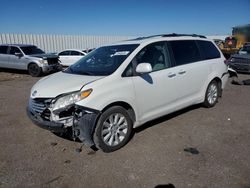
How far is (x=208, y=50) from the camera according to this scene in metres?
5.66

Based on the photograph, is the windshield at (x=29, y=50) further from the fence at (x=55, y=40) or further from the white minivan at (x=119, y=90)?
the white minivan at (x=119, y=90)

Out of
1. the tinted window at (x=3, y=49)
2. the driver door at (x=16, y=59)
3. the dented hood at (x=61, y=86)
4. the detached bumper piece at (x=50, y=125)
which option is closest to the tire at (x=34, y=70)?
the driver door at (x=16, y=59)

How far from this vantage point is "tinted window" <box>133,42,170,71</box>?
4.15 metres

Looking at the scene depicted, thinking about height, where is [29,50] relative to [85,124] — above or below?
above

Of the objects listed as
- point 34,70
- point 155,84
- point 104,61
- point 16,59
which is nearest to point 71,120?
point 104,61

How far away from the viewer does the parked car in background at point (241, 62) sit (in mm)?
11919

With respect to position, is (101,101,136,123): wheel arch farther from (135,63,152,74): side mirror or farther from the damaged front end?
(135,63,152,74): side mirror

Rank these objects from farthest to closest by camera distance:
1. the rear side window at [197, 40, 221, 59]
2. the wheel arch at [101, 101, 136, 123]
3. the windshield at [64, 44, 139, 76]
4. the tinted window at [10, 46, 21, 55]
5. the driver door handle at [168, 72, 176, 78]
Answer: the tinted window at [10, 46, 21, 55] → the rear side window at [197, 40, 221, 59] → the driver door handle at [168, 72, 176, 78] → the windshield at [64, 44, 139, 76] → the wheel arch at [101, 101, 136, 123]

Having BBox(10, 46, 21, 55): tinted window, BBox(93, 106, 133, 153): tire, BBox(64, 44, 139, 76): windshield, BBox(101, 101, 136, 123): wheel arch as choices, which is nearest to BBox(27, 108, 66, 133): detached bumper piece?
BBox(93, 106, 133, 153): tire

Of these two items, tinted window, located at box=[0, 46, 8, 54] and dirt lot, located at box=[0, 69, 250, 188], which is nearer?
dirt lot, located at box=[0, 69, 250, 188]

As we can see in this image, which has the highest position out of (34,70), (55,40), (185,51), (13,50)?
(55,40)

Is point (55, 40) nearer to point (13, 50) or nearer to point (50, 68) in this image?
point (13, 50)

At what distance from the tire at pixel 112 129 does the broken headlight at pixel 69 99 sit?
1.39 feet

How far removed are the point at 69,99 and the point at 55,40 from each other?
17.6 m
